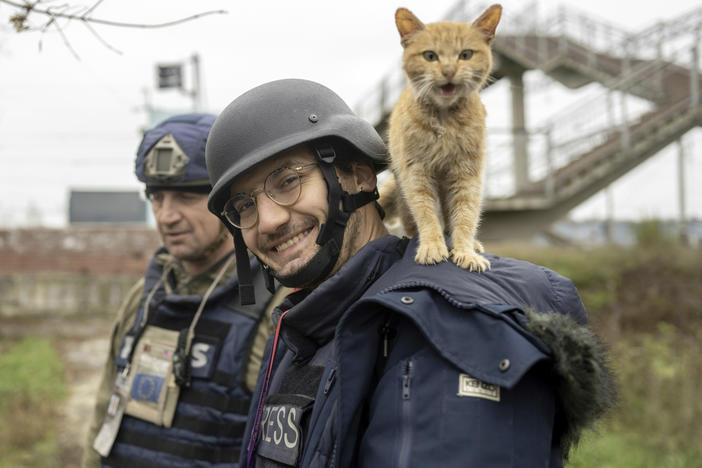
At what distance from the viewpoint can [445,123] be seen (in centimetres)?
200

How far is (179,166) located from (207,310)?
847 mm

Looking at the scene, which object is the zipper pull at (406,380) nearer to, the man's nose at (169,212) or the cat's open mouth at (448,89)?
the cat's open mouth at (448,89)

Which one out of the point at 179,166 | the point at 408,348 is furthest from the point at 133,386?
the point at 408,348

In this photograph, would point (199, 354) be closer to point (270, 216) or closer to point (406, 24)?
point (270, 216)

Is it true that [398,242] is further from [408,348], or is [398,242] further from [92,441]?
[92,441]

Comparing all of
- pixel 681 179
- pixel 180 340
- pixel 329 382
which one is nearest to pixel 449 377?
pixel 329 382

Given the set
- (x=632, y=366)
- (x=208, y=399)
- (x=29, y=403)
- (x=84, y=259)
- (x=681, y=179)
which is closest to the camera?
(x=208, y=399)

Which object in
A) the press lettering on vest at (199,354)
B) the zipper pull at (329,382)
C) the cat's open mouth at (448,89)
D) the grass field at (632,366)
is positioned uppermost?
the cat's open mouth at (448,89)

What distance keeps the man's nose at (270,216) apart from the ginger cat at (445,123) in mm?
487

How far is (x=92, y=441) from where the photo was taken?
3191mm

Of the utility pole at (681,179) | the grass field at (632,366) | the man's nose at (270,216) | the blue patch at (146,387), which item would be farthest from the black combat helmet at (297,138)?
the utility pole at (681,179)

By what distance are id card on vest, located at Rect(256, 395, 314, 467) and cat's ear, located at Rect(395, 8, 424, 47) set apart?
1.42m

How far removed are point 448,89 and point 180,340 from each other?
1900 millimetres

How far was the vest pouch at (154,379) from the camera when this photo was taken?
111 inches
